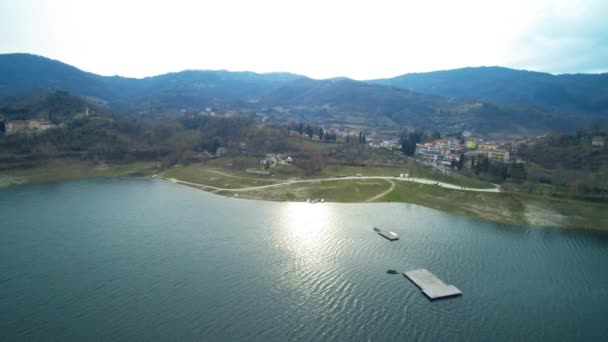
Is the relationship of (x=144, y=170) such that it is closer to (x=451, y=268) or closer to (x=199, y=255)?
(x=199, y=255)

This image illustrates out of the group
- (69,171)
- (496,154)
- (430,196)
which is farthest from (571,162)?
(69,171)

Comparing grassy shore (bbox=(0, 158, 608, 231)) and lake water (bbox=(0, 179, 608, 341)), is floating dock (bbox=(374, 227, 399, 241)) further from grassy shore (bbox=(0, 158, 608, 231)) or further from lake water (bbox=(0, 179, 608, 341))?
grassy shore (bbox=(0, 158, 608, 231))

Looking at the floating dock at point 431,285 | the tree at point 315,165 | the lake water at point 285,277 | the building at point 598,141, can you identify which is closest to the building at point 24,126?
the lake water at point 285,277

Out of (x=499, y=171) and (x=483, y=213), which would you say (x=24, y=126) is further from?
(x=499, y=171)

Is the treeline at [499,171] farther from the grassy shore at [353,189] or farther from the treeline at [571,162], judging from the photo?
the grassy shore at [353,189]

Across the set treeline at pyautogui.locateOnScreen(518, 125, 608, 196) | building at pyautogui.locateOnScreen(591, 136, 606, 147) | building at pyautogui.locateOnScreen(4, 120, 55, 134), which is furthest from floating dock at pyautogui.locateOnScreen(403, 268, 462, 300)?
building at pyautogui.locateOnScreen(4, 120, 55, 134)
